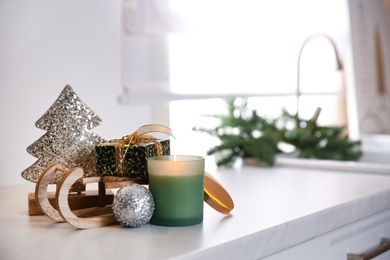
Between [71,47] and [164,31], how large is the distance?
40 centimetres

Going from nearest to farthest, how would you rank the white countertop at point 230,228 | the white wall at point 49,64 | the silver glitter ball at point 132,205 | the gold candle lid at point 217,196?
the white countertop at point 230,228 → the silver glitter ball at point 132,205 → the gold candle lid at point 217,196 → the white wall at point 49,64

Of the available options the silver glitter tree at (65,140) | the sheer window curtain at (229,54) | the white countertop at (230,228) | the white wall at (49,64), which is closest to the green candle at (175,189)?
the white countertop at (230,228)

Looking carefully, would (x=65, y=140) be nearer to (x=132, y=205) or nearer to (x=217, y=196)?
(x=132, y=205)

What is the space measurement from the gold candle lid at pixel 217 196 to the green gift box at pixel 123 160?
124mm

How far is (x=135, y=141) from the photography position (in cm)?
111

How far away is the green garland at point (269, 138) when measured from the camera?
1930 millimetres

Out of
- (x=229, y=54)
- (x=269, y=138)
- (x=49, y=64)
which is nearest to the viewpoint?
(x=49, y=64)

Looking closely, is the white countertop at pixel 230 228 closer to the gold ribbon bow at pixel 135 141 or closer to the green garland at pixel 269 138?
the gold ribbon bow at pixel 135 141

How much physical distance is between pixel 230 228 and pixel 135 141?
0.77 ft

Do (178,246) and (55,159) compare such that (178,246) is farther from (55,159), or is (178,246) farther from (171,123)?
(171,123)

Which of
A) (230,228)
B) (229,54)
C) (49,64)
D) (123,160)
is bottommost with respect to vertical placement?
(230,228)

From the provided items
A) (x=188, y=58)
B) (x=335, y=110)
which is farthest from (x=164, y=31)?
(x=335, y=110)

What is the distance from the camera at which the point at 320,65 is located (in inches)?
117

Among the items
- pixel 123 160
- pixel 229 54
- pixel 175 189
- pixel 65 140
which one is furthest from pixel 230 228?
pixel 229 54
